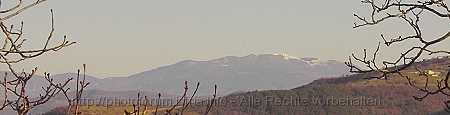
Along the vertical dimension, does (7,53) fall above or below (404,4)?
below

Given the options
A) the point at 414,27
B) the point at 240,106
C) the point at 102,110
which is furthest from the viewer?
the point at 240,106

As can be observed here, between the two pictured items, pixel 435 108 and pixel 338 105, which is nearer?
pixel 435 108

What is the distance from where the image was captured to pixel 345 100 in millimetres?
85562

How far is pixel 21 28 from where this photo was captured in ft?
18.3

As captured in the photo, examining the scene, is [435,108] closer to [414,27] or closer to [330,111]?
[330,111]

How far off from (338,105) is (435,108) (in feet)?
42.7

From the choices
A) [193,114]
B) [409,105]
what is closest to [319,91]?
[409,105]

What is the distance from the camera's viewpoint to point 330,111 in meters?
82.2

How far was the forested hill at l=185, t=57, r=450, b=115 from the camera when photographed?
80250mm

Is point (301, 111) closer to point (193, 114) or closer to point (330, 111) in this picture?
point (330, 111)

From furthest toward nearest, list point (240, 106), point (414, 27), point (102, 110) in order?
point (240, 106), point (102, 110), point (414, 27)

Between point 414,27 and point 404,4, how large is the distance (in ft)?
0.84

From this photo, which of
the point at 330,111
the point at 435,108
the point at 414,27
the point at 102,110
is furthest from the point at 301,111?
the point at 414,27

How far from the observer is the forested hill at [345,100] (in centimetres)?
8025
